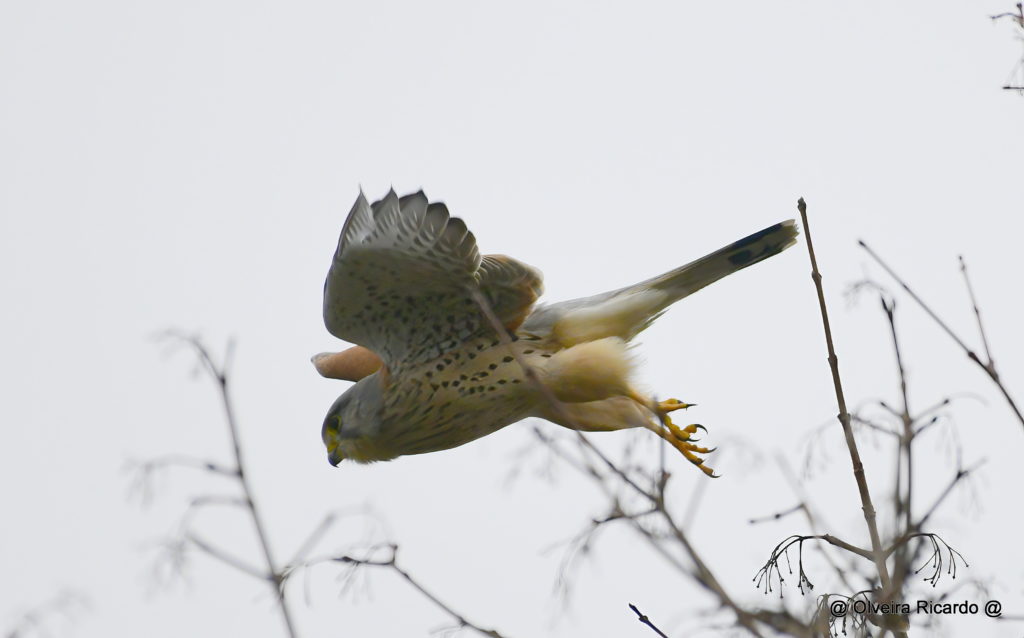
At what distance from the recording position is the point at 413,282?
4.26 metres

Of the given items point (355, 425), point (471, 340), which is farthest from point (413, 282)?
point (355, 425)

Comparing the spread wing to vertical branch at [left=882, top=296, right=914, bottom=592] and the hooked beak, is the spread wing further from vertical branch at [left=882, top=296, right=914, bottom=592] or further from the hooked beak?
vertical branch at [left=882, top=296, right=914, bottom=592]

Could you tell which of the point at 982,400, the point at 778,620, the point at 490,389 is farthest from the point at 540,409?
the point at 778,620

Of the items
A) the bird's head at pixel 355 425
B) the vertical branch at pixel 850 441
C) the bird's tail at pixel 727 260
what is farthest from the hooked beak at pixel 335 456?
the vertical branch at pixel 850 441

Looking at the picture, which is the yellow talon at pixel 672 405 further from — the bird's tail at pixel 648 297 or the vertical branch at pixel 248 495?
the vertical branch at pixel 248 495

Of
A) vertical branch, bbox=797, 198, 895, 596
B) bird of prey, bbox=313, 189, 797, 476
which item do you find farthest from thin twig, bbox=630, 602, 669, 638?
bird of prey, bbox=313, 189, 797, 476

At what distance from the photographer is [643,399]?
4461 mm

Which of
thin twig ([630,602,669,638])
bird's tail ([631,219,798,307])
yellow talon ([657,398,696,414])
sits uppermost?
bird's tail ([631,219,798,307])

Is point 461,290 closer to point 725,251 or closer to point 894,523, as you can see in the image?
point 725,251

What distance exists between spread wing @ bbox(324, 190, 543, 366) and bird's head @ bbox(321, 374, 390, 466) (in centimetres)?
20

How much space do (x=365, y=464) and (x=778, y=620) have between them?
3125mm

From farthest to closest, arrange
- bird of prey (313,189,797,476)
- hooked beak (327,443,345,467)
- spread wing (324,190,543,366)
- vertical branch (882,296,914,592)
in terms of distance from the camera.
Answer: hooked beak (327,443,345,467), bird of prey (313,189,797,476), spread wing (324,190,543,366), vertical branch (882,296,914,592)

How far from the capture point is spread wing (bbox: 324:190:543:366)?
3988 millimetres

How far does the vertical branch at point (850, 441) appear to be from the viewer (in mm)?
2039
